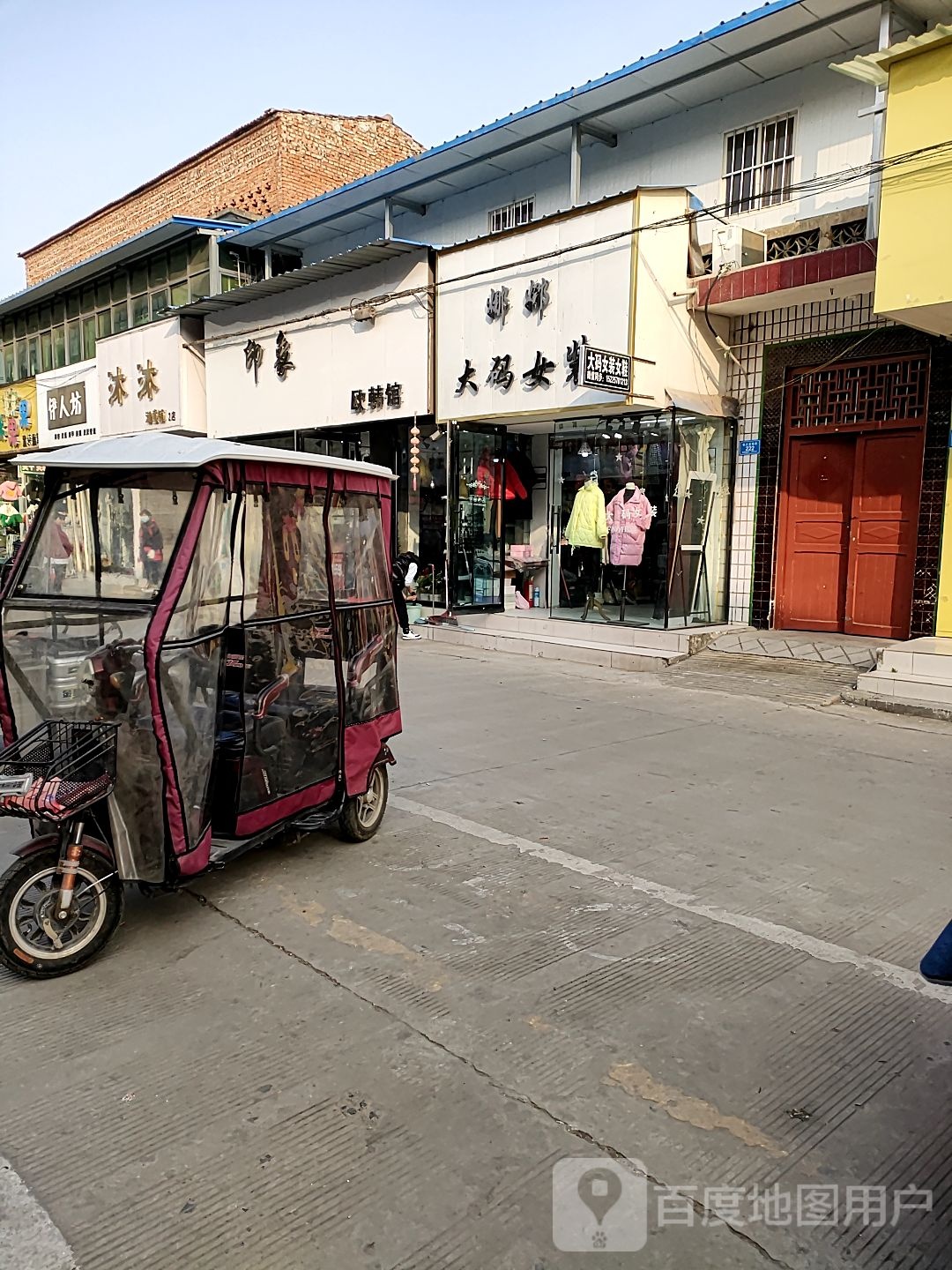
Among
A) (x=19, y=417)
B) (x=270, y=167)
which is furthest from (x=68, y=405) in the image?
(x=270, y=167)

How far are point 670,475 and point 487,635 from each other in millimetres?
3529

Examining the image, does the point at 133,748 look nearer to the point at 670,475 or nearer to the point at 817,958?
the point at 817,958

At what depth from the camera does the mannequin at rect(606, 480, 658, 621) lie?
11648 mm

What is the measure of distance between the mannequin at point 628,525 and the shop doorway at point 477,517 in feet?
7.51

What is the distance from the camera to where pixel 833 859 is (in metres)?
4.70

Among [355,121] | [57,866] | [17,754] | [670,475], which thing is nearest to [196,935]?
[57,866]

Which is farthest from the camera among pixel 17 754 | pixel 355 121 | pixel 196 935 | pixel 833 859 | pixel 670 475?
pixel 355 121

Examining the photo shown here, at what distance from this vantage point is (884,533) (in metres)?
10.7

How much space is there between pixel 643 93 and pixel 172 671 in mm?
11139

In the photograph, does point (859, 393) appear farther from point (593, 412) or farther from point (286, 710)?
point (286, 710)

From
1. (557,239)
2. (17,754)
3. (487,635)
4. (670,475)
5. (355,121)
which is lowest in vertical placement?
(487,635)

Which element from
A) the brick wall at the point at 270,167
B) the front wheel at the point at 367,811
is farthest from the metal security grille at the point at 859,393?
the brick wall at the point at 270,167

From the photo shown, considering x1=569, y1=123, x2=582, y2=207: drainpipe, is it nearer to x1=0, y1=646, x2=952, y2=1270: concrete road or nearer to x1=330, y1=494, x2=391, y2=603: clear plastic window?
x1=330, y1=494, x2=391, y2=603: clear plastic window

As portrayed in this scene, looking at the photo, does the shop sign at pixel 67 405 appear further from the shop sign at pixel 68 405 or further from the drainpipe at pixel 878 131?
the drainpipe at pixel 878 131
